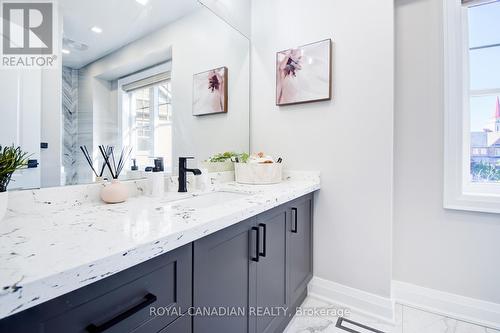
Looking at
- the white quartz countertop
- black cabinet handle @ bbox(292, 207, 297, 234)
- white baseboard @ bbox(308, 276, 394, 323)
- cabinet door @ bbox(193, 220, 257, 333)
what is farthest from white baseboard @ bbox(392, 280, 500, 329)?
the white quartz countertop

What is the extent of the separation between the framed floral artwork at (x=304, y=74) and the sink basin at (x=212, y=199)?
0.88 metres

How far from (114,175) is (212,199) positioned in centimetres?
55

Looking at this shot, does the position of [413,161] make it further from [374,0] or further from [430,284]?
[374,0]

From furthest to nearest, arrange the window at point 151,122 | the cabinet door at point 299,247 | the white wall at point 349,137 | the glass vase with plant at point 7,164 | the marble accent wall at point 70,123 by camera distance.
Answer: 1. the white wall at point 349,137
2. the cabinet door at point 299,247
3. the window at point 151,122
4. the marble accent wall at point 70,123
5. the glass vase with plant at point 7,164

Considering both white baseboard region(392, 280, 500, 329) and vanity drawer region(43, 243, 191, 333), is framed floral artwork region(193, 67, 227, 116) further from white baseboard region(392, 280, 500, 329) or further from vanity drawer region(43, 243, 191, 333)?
white baseboard region(392, 280, 500, 329)

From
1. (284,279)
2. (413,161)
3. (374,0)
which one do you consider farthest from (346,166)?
(374,0)

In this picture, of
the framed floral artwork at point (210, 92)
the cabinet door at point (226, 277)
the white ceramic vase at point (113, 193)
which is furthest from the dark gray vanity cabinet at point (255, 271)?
the framed floral artwork at point (210, 92)

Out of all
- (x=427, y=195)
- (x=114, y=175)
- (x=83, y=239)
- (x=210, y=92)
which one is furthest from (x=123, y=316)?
(x=427, y=195)

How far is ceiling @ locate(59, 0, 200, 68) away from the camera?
0.96 m

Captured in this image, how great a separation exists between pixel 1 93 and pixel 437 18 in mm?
2356

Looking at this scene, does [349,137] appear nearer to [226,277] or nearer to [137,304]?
[226,277]

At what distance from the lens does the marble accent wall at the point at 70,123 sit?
3.16 ft

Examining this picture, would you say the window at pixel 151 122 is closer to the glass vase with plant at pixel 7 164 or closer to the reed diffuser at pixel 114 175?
the reed diffuser at pixel 114 175

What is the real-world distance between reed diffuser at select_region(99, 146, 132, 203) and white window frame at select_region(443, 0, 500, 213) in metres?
1.93
